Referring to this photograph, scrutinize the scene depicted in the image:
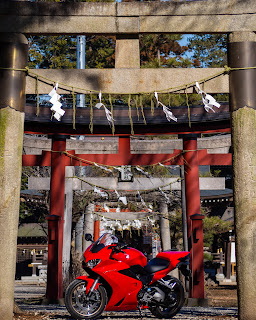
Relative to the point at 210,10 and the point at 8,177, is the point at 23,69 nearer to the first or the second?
the point at 8,177

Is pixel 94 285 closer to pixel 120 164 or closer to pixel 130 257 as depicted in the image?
pixel 130 257

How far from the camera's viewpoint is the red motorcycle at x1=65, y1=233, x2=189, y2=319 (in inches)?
283

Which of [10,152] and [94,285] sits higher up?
[10,152]

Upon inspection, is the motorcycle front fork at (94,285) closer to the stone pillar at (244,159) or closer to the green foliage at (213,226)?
the stone pillar at (244,159)

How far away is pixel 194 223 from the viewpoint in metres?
11.5

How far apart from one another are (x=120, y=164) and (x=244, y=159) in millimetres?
6394

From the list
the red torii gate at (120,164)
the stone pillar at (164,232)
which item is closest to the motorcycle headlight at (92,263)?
the red torii gate at (120,164)

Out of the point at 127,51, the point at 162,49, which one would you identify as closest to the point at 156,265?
the point at 127,51

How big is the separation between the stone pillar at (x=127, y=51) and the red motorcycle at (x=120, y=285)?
109 inches

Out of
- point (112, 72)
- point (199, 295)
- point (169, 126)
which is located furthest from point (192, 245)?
point (112, 72)

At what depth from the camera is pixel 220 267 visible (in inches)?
1038

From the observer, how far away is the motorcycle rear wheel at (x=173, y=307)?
7574mm

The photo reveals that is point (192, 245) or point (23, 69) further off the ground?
point (23, 69)

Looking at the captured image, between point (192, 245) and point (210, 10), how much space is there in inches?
262
